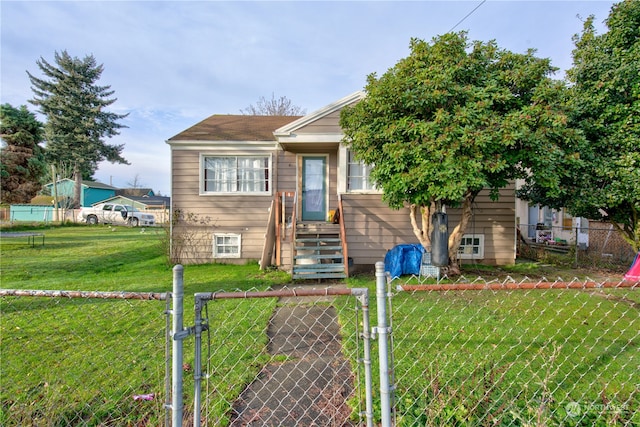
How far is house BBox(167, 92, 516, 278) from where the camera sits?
870cm

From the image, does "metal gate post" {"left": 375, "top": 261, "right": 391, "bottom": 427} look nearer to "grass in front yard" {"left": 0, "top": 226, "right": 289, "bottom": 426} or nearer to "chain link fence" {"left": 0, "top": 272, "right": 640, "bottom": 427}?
"chain link fence" {"left": 0, "top": 272, "right": 640, "bottom": 427}

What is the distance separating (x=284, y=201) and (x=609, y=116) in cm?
834

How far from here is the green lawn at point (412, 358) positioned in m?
2.36

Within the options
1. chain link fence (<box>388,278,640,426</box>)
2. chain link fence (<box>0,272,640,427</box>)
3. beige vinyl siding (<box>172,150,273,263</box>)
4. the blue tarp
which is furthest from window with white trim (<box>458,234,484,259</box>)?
beige vinyl siding (<box>172,150,273,263</box>)

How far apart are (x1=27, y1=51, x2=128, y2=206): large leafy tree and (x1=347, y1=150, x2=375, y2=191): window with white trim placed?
3089 cm

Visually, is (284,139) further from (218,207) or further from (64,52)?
(64,52)

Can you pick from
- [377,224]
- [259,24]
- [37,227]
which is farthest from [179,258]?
[37,227]

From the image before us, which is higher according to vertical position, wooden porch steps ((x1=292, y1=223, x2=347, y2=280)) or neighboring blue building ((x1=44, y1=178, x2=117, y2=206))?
neighboring blue building ((x1=44, y1=178, x2=117, y2=206))

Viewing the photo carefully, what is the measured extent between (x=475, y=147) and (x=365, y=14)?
570cm

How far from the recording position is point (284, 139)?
8539mm

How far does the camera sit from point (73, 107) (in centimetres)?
2883

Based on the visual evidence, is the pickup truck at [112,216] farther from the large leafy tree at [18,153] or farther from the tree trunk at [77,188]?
the tree trunk at [77,188]

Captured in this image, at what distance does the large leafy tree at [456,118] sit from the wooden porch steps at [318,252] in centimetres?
208

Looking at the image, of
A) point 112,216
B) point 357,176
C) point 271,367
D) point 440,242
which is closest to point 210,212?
point 357,176
